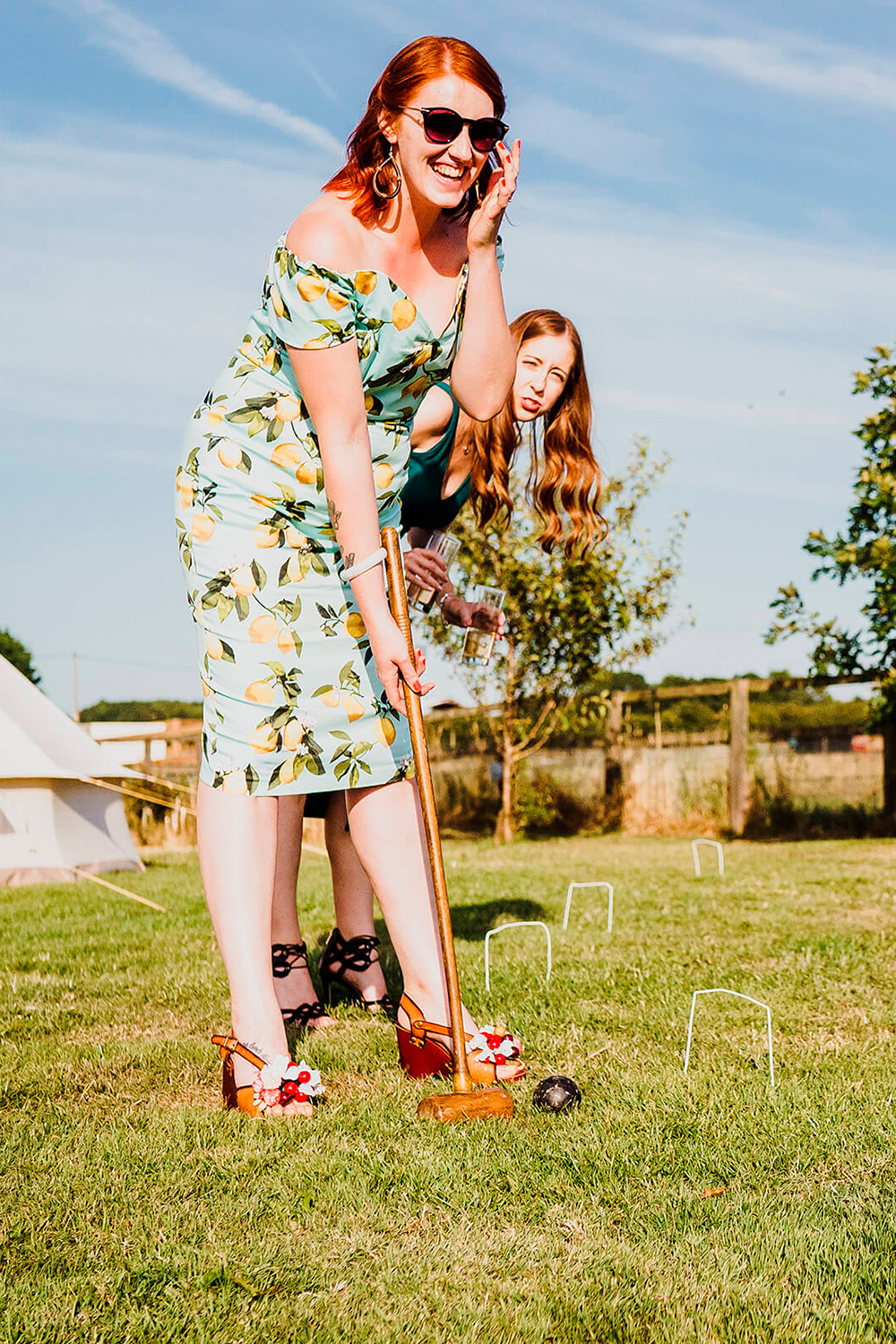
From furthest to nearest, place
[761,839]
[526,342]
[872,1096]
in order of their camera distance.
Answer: [761,839], [526,342], [872,1096]

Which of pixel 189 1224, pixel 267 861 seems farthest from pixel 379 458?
pixel 189 1224

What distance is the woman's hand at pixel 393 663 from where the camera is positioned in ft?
7.83

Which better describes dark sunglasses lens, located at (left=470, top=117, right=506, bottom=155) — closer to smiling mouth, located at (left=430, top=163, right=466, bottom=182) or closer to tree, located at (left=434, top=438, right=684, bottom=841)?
smiling mouth, located at (left=430, top=163, right=466, bottom=182)

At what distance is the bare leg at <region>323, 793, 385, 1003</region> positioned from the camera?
3.22 metres

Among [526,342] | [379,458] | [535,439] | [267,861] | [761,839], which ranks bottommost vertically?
[761,839]

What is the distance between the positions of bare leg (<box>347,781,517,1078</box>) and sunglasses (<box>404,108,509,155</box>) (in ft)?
4.29

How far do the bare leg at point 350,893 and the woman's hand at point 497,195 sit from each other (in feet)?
4.89

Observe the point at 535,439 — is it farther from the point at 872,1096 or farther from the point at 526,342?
the point at 872,1096

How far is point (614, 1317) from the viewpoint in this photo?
1500 mm

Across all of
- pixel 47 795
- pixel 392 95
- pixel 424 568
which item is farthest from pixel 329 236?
pixel 47 795

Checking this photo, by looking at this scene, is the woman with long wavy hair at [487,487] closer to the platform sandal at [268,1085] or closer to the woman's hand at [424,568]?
the woman's hand at [424,568]

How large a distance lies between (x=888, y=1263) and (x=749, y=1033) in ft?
4.12

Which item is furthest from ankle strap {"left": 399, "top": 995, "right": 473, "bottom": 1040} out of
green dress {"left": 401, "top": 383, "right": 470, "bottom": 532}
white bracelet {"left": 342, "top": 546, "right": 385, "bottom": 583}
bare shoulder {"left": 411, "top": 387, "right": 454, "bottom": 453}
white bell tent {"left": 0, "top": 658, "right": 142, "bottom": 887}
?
white bell tent {"left": 0, "top": 658, "right": 142, "bottom": 887}

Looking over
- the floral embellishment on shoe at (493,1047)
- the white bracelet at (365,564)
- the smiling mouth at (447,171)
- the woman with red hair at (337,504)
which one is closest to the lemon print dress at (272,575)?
the woman with red hair at (337,504)
